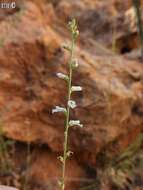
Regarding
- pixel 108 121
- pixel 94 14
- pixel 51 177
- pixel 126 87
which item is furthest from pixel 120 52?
pixel 51 177

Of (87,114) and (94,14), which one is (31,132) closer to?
(87,114)

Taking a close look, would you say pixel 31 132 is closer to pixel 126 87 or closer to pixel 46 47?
pixel 46 47

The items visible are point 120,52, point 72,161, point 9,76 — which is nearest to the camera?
point 9,76

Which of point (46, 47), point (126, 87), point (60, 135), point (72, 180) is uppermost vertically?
point (46, 47)

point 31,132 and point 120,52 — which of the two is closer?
point 31,132


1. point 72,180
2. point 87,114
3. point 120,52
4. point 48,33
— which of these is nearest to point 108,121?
point 87,114

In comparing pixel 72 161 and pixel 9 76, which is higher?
pixel 9 76

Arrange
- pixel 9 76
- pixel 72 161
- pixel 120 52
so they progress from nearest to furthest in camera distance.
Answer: pixel 9 76, pixel 72 161, pixel 120 52
